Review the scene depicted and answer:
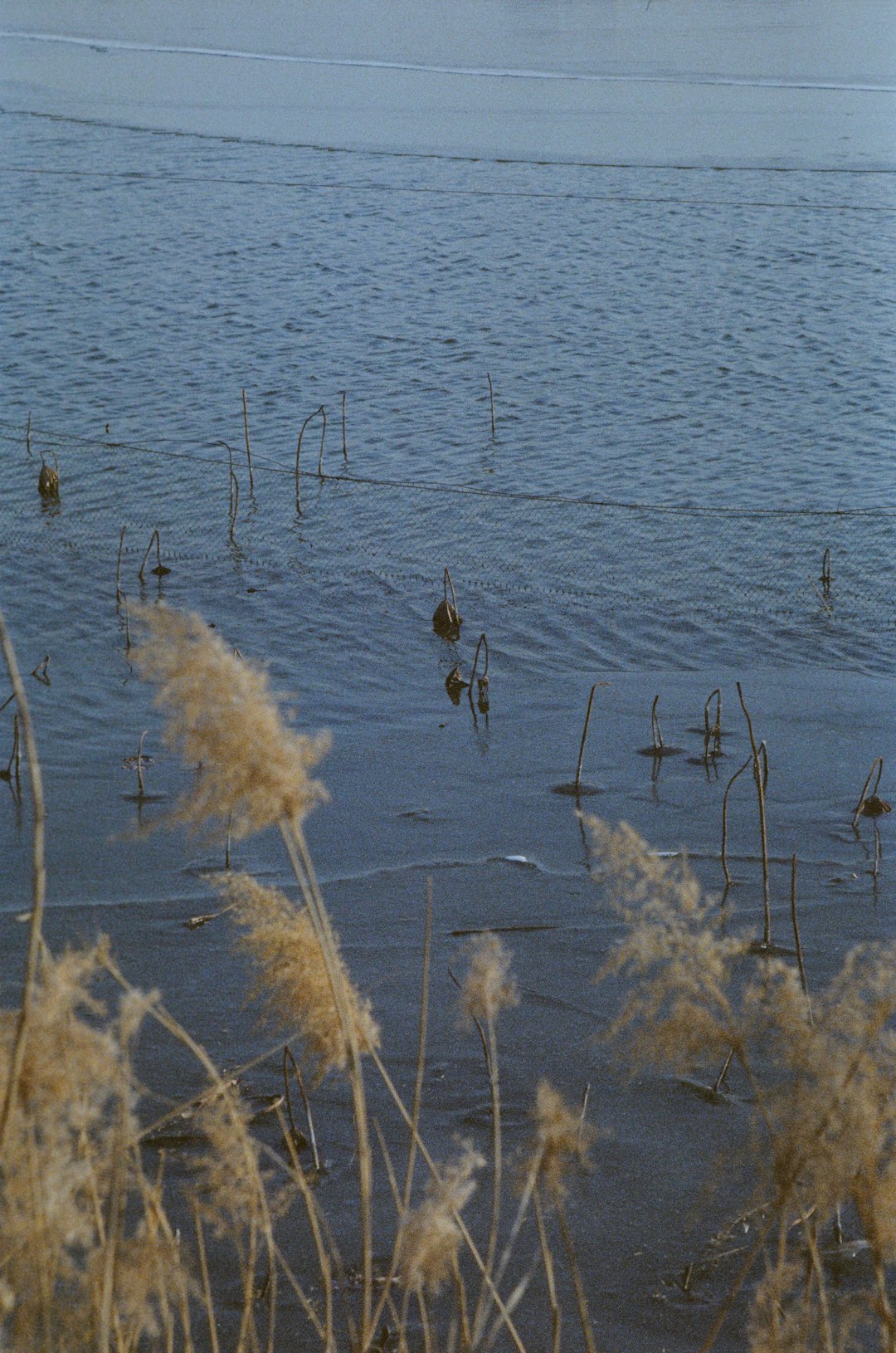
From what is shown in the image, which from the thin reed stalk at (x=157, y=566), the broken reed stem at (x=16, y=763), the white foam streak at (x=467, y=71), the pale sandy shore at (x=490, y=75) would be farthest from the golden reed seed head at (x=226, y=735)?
the white foam streak at (x=467, y=71)

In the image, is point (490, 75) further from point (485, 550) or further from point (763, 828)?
point (763, 828)

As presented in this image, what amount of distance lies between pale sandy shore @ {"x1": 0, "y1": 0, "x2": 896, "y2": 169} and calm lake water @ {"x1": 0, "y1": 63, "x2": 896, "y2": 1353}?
2693 millimetres

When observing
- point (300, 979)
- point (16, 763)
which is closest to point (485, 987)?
point (300, 979)

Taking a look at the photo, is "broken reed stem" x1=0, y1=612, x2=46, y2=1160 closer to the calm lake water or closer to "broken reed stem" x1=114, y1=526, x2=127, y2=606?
the calm lake water

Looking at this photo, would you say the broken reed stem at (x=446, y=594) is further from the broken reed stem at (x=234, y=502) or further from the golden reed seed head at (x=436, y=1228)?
the golden reed seed head at (x=436, y=1228)

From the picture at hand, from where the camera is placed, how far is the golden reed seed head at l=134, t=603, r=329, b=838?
51.1 inches

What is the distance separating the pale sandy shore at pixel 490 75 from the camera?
1994 cm

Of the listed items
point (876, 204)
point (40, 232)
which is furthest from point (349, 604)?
point (876, 204)

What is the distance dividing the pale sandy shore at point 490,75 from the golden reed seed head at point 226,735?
17757 mm

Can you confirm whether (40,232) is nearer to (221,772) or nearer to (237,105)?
(237,105)

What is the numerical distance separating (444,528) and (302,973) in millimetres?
7201

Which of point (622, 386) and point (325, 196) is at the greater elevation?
point (325, 196)

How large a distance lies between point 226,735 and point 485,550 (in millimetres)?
7391

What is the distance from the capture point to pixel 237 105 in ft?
75.7
